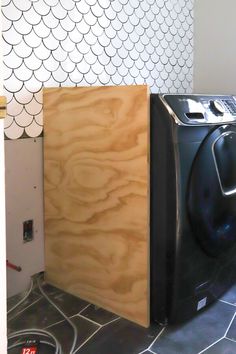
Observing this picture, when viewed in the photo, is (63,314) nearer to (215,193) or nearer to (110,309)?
(110,309)

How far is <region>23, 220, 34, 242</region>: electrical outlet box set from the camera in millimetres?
1548

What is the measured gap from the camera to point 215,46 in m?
2.29

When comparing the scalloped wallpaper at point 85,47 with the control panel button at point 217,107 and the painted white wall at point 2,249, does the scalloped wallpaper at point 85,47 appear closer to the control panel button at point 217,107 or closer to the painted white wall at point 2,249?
the control panel button at point 217,107

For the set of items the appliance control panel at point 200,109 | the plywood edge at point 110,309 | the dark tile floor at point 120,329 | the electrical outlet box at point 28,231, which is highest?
the appliance control panel at point 200,109

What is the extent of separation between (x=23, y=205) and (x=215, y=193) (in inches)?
29.7

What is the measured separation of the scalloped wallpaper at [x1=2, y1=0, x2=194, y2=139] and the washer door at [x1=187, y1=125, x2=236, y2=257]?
684 mm

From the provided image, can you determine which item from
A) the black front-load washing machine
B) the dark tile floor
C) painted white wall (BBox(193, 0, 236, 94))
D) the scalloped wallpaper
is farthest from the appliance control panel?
painted white wall (BBox(193, 0, 236, 94))

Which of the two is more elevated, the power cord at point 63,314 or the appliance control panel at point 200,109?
the appliance control panel at point 200,109

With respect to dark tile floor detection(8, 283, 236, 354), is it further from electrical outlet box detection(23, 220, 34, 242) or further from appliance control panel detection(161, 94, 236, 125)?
appliance control panel detection(161, 94, 236, 125)

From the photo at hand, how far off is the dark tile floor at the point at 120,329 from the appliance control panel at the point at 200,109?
2.32 ft

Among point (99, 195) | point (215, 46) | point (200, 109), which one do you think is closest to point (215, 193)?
point (200, 109)

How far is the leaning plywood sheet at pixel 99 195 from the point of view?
1266 mm

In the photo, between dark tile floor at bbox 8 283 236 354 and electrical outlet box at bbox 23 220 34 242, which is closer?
dark tile floor at bbox 8 283 236 354

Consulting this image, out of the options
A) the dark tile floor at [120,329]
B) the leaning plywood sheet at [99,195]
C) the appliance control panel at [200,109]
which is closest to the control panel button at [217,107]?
the appliance control panel at [200,109]
